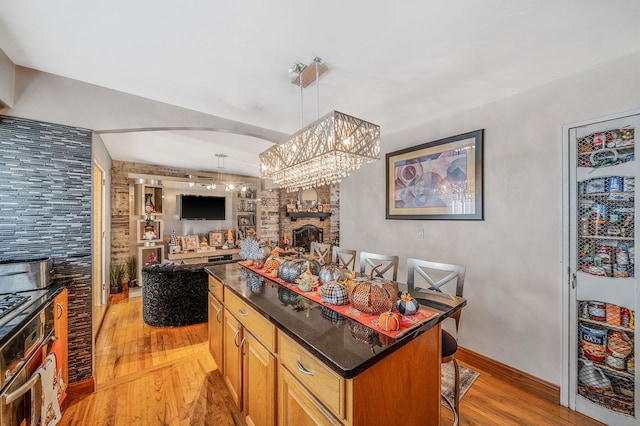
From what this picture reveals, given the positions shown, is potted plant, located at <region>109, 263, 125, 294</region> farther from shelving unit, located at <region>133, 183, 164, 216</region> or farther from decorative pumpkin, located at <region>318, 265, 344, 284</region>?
decorative pumpkin, located at <region>318, 265, 344, 284</region>

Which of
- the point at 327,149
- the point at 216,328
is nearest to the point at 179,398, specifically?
the point at 216,328

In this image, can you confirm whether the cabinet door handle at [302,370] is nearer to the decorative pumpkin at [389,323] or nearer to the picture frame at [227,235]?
the decorative pumpkin at [389,323]

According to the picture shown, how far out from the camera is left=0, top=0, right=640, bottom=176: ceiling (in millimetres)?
1247

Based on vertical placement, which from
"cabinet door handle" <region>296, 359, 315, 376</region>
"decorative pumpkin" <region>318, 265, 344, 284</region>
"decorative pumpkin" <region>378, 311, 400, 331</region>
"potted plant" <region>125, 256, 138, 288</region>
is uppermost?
"decorative pumpkin" <region>318, 265, 344, 284</region>

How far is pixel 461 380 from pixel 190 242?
522cm

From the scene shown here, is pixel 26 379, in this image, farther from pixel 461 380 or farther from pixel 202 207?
pixel 202 207

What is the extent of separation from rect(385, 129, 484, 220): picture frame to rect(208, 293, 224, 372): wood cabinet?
206 cm

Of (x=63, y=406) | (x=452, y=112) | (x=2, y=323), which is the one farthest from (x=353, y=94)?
(x=63, y=406)

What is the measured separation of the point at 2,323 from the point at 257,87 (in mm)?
1968

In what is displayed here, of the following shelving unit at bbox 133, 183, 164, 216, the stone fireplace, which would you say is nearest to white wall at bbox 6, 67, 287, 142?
shelving unit at bbox 133, 183, 164, 216

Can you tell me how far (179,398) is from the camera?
191cm

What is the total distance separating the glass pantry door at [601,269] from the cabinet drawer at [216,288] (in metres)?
2.55

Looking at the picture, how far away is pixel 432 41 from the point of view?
4.81 feet

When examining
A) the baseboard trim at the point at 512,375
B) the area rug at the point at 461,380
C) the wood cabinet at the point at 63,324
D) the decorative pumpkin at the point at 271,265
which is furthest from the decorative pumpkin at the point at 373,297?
the wood cabinet at the point at 63,324
